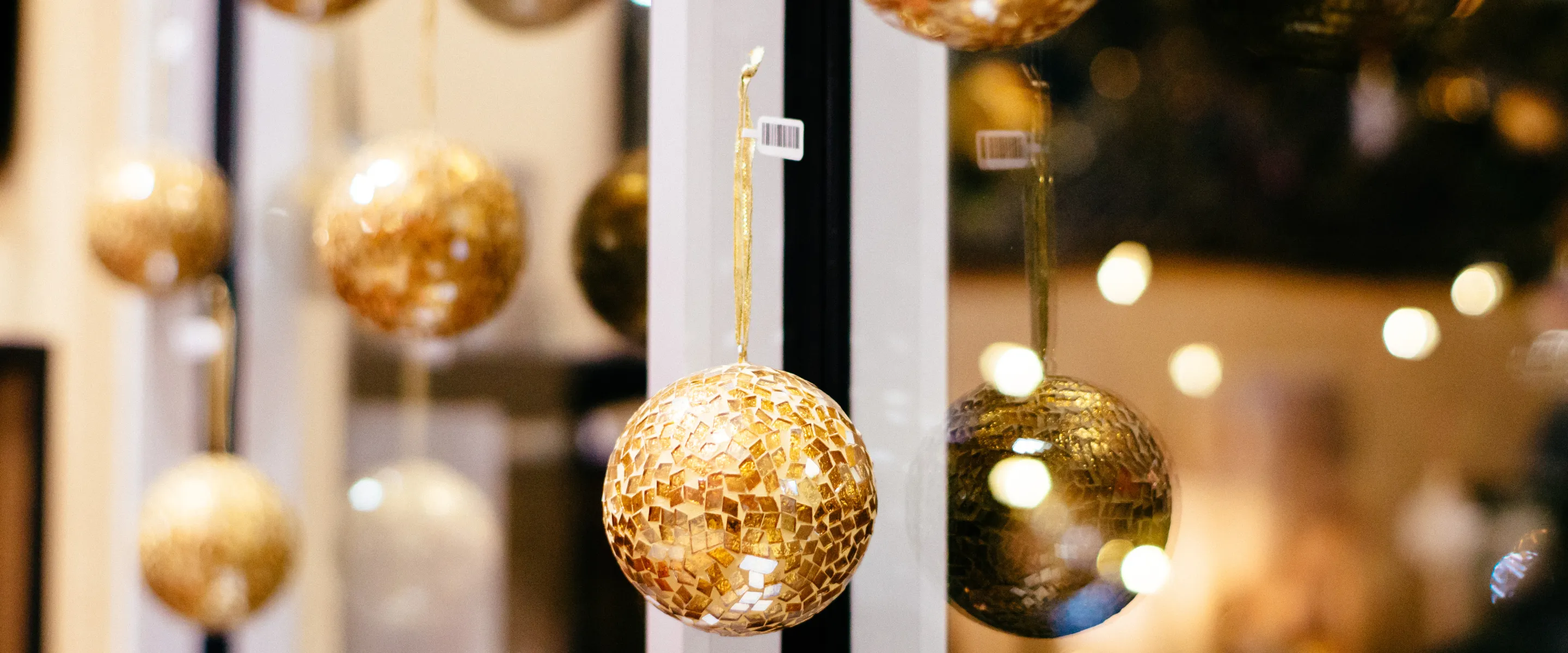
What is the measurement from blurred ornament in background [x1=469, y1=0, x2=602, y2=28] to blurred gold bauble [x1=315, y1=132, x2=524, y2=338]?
25 centimetres

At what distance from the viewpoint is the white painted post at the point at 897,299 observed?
1.77 ft

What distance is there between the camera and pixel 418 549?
2.96 feet

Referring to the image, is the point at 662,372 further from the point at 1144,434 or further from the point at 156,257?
the point at 156,257

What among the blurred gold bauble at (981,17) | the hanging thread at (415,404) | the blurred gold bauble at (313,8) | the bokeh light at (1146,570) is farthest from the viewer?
the hanging thread at (415,404)

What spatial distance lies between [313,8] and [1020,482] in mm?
565

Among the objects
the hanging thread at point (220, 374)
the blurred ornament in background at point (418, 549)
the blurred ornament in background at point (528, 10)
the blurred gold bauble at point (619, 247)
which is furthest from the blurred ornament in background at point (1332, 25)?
the hanging thread at point (220, 374)

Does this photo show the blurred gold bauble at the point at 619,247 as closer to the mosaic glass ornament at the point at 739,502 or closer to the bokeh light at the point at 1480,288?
the mosaic glass ornament at the point at 739,502

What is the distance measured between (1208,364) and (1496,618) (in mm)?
137

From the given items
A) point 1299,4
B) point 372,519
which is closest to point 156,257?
point 372,519

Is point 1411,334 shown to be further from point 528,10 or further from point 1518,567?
point 528,10

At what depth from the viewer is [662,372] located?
1.93 ft

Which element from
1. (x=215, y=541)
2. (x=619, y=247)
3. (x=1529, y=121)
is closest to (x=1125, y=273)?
(x=1529, y=121)

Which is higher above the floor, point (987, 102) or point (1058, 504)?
point (987, 102)

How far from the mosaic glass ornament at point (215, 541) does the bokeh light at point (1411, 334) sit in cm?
73
